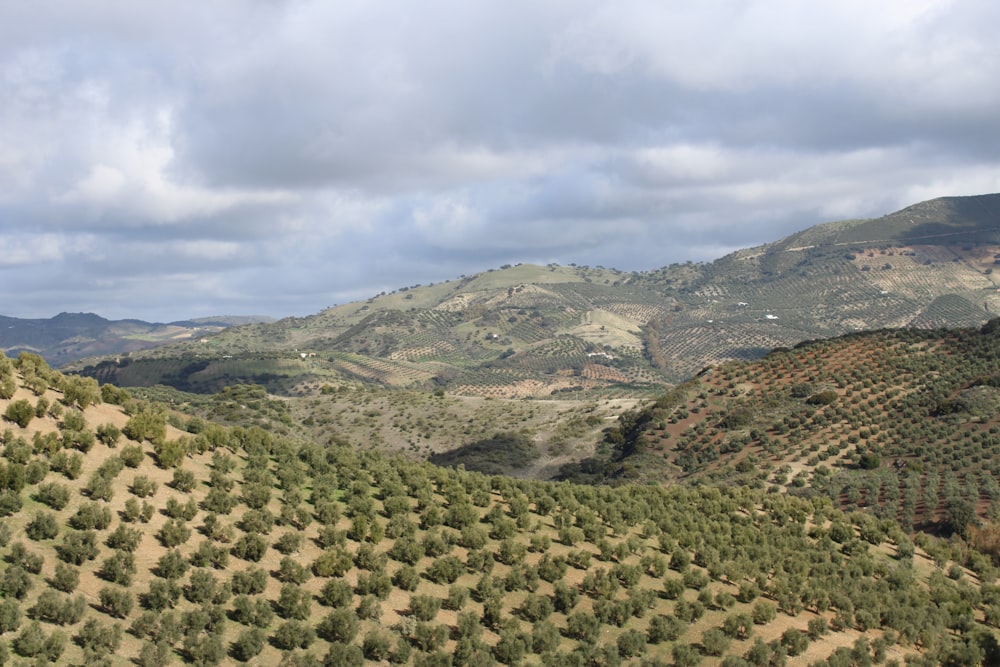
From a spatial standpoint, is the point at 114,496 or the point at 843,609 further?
the point at 843,609

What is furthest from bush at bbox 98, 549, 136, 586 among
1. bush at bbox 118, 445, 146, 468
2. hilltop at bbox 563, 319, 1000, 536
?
hilltop at bbox 563, 319, 1000, 536

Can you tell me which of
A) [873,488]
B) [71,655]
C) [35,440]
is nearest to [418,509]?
[35,440]

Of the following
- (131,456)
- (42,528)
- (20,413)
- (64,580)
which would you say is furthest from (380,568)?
(20,413)

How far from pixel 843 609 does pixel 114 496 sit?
1129 inches

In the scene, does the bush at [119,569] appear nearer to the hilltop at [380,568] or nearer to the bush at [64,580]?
the hilltop at [380,568]

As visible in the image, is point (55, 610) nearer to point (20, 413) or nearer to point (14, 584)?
point (14, 584)

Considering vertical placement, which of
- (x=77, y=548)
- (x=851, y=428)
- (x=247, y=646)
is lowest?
(x=851, y=428)

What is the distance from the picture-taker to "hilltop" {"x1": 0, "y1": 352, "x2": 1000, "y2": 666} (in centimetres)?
2534

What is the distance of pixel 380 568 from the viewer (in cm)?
3134

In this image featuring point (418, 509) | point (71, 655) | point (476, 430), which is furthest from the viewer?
point (476, 430)

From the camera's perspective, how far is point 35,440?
30469 millimetres

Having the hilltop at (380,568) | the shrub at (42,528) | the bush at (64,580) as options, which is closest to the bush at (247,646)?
the hilltop at (380,568)

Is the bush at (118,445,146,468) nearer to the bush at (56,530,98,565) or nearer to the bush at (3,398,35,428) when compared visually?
the bush at (3,398,35,428)

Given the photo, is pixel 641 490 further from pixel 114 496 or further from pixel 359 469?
pixel 114 496
